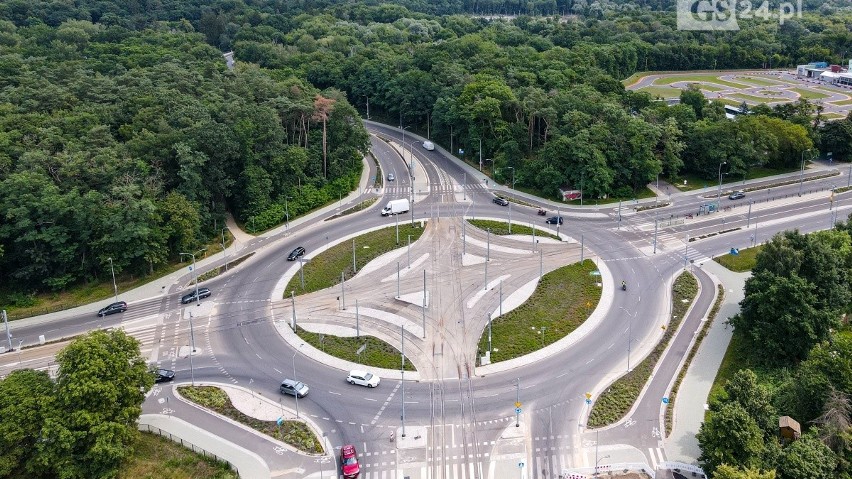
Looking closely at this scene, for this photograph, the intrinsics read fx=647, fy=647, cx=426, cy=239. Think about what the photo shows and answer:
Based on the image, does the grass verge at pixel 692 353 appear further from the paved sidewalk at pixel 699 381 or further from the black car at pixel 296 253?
the black car at pixel 296 253

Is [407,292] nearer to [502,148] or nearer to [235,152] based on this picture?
[235,152]

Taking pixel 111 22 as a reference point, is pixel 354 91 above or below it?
below

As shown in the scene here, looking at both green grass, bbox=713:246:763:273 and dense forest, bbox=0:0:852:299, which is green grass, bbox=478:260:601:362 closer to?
green grass, bbox=713:246:763:273

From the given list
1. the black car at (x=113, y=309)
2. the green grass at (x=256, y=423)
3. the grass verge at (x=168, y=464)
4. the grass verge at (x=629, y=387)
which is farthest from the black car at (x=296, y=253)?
the grass verge at (x=629, y=387)

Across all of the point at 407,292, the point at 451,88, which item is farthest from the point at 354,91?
the point at 407,292

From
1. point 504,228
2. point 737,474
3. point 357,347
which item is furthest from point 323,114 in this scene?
point 737,474

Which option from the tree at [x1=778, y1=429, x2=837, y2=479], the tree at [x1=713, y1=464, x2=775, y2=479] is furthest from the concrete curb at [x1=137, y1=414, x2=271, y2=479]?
the tree at [x1=778, y1=429, x2=837, y2=479]

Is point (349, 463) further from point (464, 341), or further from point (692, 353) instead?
point (692, 353)
